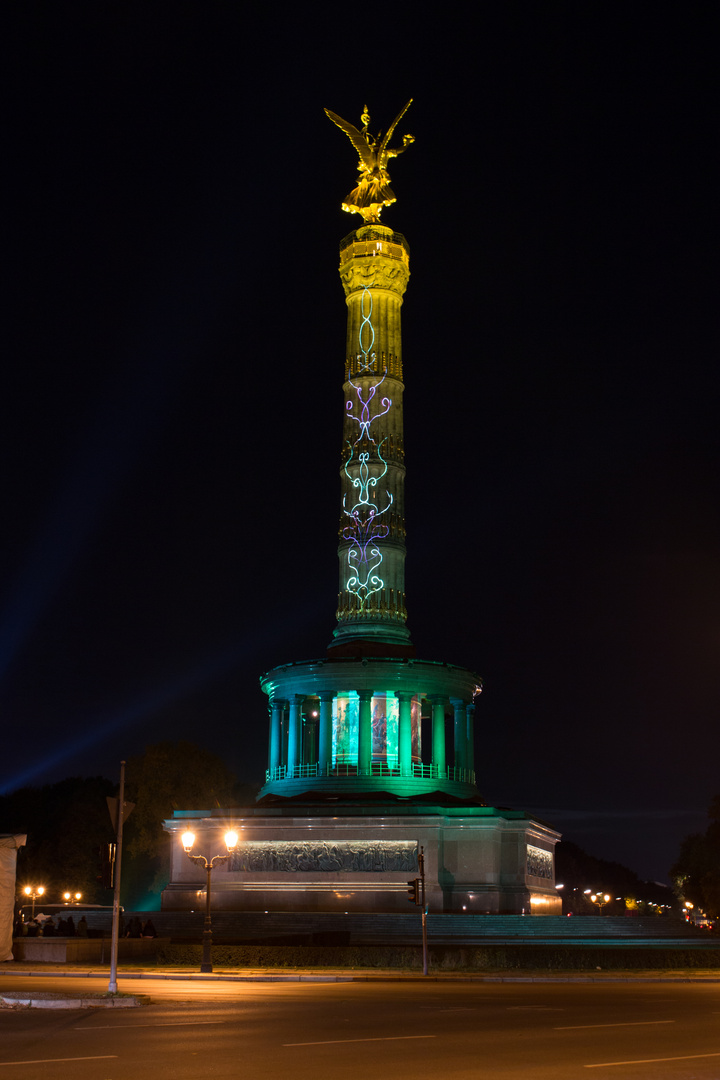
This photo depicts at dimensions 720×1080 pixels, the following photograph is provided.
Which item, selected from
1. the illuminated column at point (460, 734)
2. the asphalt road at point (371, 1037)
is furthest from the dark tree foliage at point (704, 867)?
the asphalt road at point (371, 1037)

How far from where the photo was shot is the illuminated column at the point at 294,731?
53.3 metres

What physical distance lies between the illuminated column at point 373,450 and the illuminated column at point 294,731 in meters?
3.20

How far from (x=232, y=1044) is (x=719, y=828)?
2992 inches

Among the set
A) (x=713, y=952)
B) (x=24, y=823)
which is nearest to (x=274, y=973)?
(x=713, y=952)

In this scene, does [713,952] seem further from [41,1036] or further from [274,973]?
[41,1036]

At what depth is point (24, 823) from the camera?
83.8 metres

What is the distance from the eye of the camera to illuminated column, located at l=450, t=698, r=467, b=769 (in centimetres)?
5409

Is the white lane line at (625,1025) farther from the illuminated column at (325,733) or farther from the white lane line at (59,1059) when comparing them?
the illuminated column at (325,733)

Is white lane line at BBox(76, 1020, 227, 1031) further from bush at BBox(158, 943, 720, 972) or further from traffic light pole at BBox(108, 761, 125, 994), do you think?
bush at BBox(158, 943, 720, 972)

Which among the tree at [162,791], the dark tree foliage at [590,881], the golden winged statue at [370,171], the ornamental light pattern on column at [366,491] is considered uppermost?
the golden winged statue at [370,171]

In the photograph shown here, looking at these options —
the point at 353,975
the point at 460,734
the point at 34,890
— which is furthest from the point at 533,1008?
the point at 34,890

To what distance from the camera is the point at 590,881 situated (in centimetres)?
13800

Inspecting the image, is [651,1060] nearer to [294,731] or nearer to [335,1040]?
[335,1040]

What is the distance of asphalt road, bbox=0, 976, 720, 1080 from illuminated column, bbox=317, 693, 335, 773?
2877 cm
